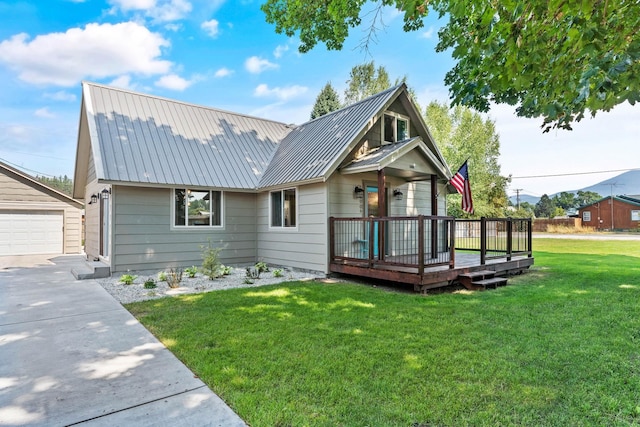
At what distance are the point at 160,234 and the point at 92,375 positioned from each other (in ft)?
21.6

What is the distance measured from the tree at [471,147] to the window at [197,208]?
21467 mm

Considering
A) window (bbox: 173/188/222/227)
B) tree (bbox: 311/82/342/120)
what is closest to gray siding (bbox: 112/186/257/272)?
window (bbox: 173/188/222/227)

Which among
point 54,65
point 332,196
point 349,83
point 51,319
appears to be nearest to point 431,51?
point 332,196

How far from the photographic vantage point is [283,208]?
10031 millimetres

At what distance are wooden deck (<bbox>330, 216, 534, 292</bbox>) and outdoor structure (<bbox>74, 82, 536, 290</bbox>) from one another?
0.06 metres

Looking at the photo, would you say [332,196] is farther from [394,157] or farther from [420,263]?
[420,263]

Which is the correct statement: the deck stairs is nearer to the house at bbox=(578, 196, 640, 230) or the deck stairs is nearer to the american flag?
the american flag

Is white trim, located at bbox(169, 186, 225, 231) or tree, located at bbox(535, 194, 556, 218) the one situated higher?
tree, located at bbox(535, 194, 556, 218)

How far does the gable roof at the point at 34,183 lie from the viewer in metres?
13.6

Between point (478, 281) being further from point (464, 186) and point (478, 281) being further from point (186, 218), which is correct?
point (186, 218)

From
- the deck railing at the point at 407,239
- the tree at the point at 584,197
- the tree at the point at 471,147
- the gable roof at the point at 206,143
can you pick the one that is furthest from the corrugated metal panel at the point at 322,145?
the tree at the point at 584,197

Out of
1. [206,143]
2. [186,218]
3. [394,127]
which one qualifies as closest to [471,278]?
[394,127]

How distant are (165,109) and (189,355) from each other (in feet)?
33.4

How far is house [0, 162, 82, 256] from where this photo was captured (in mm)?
13789
